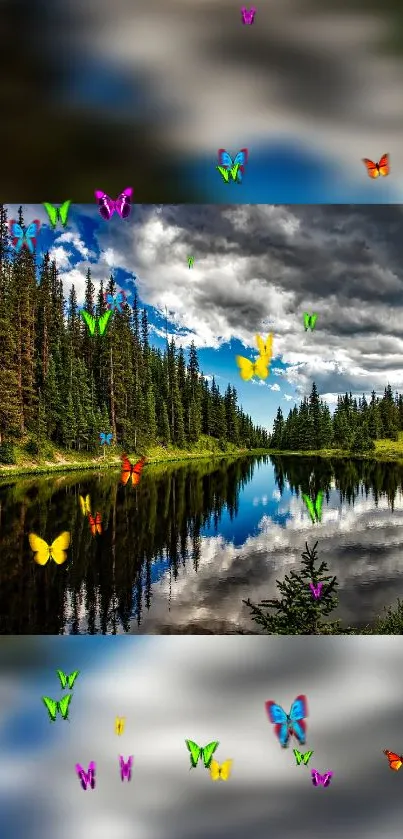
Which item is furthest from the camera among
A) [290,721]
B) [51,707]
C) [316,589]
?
[316,589]

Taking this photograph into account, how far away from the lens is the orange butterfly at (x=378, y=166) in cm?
377

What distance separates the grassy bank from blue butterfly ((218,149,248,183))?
2.10 m

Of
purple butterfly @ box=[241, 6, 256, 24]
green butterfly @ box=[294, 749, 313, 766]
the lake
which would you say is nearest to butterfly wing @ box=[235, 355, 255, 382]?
the lake

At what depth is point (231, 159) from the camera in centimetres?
372

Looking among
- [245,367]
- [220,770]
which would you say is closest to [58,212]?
[245,367]

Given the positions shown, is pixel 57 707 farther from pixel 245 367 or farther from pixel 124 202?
pixel 124 202

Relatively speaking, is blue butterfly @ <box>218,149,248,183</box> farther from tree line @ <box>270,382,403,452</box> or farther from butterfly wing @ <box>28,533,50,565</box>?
butterfly wing @ <box>28,533,50,565</box>

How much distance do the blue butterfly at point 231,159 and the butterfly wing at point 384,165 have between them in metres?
0.80

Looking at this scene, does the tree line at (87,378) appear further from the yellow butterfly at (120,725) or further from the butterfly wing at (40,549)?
the yellow butterfly at (120,725)

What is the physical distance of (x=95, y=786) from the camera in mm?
2596

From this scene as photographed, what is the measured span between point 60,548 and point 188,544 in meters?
0.90

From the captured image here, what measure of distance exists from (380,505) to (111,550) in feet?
6.54

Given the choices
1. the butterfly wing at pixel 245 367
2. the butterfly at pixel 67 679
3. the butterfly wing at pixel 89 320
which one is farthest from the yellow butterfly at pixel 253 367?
the butterfly at pixel 67 679

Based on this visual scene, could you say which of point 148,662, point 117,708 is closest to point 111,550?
point 148,662
